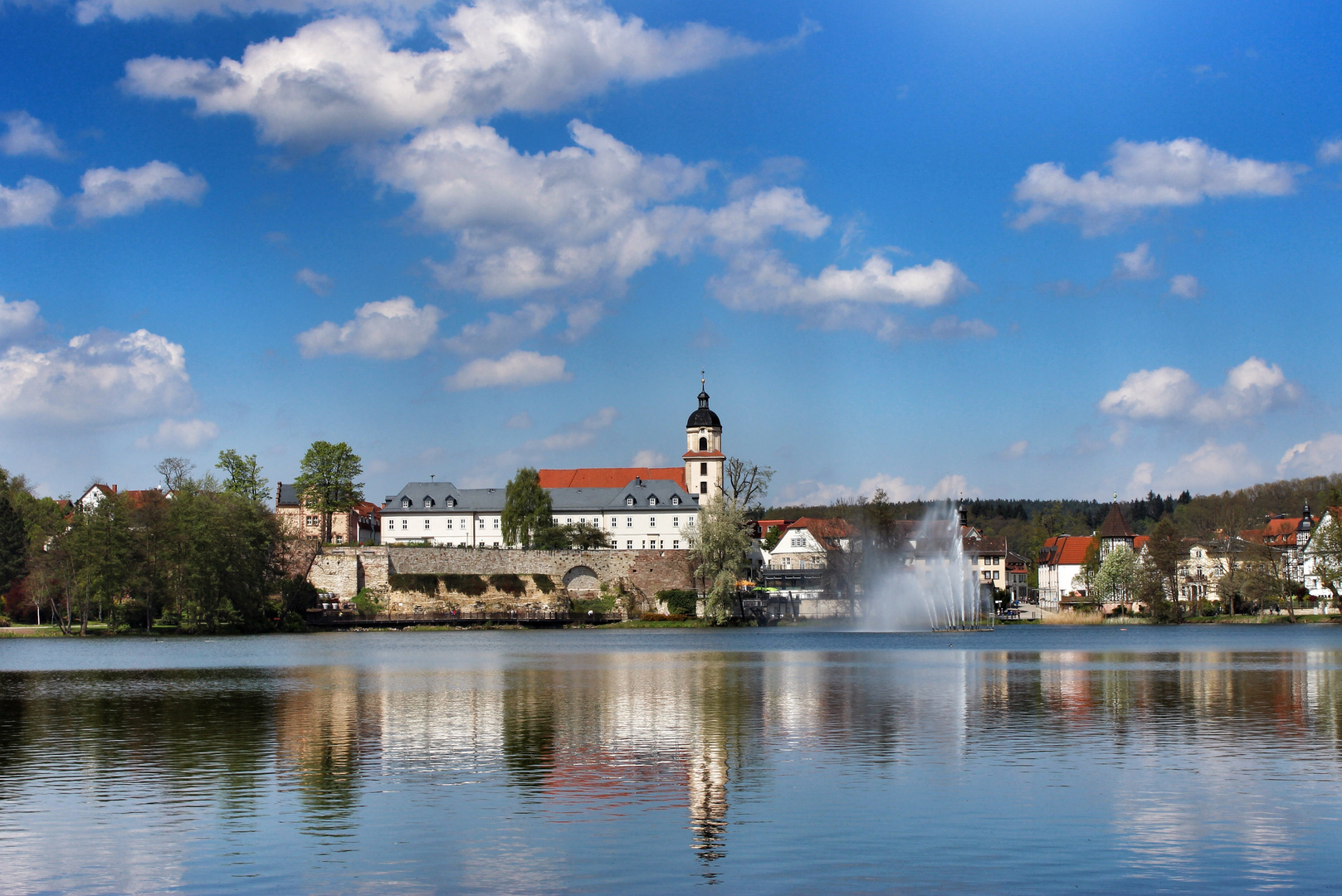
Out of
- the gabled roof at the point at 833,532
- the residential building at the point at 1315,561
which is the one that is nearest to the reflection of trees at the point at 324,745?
the gabled roof at the point at 833,532

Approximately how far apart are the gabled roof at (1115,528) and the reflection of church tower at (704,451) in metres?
39.7

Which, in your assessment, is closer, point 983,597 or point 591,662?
point 591,662

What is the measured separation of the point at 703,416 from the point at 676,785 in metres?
109

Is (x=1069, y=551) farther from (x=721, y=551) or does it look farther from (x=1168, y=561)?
(x=721, y=551)

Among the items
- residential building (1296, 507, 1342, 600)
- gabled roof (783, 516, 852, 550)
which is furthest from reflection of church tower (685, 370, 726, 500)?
residential building (1296, 507, 1342, 600)

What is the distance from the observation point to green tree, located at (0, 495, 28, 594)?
76938 mm

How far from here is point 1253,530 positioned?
340 ft

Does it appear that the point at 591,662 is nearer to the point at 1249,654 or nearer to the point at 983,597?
the point at 1249,654

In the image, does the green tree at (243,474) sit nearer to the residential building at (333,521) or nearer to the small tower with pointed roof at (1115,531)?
A: the residential building at (333,521)

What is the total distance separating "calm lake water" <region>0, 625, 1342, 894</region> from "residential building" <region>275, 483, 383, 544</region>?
2625 inches

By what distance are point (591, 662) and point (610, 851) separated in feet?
108

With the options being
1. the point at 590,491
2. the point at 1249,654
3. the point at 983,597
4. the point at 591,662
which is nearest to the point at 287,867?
the point at 591,662

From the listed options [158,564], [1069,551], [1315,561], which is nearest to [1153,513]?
[1069,551]

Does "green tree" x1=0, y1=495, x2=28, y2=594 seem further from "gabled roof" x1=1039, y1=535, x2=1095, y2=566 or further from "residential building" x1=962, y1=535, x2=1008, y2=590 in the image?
"gabled roof" x1=1039, y1=535, x2=1095, y2=566
